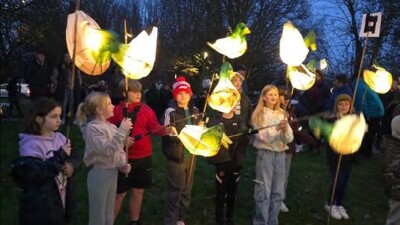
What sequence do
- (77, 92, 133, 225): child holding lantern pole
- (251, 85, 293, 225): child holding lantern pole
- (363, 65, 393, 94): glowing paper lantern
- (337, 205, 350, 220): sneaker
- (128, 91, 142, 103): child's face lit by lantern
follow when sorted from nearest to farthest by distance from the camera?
1. (77, 92, 133, 225): child holding lantern pole
2. (128, 91, 142, 103): child's face lit by lantern
3. (251, 85, 293, 225): child holding lantern pole
4. (363, 65, 393, 94): glowing paper lantern
5. (337, 205, 350, 220): sneaker

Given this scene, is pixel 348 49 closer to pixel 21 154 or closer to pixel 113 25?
pixel 113 25

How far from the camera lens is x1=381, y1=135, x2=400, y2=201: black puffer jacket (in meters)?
5.16

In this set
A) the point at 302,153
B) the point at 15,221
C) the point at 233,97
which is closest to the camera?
the point at 233,97

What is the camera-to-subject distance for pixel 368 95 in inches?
306

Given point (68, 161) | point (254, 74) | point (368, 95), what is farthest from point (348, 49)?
point (68, 161)

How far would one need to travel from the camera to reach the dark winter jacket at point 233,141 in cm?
568

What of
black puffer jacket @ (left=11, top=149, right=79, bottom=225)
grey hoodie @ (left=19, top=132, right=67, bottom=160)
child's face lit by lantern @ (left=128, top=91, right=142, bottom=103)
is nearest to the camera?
black puffer jacket @ (left=11, top=149, right=79, bottom=225)

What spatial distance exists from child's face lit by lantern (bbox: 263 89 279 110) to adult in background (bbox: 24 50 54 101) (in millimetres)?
5249

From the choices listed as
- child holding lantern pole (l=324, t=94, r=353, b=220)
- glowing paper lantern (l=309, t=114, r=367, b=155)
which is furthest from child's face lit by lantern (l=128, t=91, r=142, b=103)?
child holding lantern pole (l=324, t=94, r=353, b=220)

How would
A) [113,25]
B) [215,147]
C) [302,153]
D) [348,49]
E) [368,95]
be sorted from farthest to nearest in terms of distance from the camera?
[113,25] < [348,49] < [302,153] < [368,95] < [215,147]

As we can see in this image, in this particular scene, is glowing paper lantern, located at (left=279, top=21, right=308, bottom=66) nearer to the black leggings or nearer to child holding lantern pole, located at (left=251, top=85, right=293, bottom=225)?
child holding lantern pole, located at (left=251, top=85, right=293, bottom=225)

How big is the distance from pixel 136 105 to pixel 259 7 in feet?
66.5

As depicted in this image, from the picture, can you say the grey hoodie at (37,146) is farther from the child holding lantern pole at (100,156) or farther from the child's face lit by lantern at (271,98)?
the child's face lit by lantern at (271,98)

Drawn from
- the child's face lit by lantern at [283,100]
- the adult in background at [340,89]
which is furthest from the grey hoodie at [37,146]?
the adult in background at [340,89]
